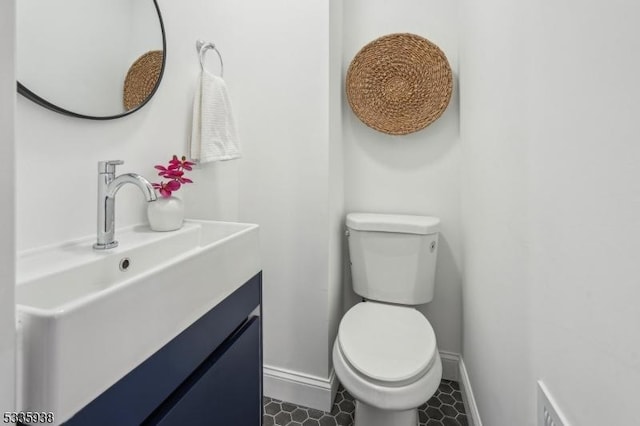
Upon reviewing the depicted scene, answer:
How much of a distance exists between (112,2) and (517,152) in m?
1.22

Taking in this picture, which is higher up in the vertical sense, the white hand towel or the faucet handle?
the white hand towel

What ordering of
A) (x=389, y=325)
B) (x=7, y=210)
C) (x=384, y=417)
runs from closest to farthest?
(x=7, y=210), (x=384, y=417), (x=389, y=325)

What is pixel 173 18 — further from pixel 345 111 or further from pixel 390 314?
pixel 390 314

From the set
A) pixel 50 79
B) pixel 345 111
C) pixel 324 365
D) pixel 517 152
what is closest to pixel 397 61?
pixel 345 111

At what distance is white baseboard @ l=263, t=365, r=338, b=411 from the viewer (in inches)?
57.1

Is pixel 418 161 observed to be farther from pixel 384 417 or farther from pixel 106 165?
pixel 106 165

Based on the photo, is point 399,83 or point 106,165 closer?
point 106,165

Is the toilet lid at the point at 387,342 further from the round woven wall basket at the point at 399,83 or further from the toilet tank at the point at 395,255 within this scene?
the round woven wall basket at the point at 399,83

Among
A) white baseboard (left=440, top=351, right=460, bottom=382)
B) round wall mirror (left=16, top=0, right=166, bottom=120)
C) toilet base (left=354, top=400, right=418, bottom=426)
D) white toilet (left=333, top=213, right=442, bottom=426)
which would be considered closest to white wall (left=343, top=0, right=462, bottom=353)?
white baseboard (left=440, top=351, right=460, bottom=382)

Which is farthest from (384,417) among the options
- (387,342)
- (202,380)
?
(202,380)

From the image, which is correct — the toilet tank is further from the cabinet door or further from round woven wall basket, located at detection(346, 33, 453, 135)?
the cabinet door

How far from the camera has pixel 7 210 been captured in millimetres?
323

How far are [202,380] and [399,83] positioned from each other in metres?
1.46

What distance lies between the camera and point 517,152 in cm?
81
